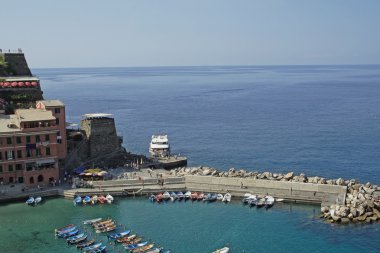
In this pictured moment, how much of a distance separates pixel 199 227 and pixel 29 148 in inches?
1065

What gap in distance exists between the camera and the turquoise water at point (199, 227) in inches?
2095

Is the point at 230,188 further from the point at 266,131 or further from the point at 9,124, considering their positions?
the point at 266,131

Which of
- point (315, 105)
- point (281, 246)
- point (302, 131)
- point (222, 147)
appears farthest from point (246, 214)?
point (315, 105)

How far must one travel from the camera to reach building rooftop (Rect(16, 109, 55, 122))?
69562 millimetres

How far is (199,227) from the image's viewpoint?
58875 mm

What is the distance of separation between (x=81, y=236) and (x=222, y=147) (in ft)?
185

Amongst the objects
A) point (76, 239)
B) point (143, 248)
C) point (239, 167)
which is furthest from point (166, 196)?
point (239, 167)

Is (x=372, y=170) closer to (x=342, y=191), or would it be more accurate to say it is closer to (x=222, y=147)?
(x=342, y=191)

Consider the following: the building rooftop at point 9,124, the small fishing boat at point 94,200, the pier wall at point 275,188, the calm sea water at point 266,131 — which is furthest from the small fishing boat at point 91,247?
the calm sea water at point 266,131

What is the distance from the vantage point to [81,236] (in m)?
54.8

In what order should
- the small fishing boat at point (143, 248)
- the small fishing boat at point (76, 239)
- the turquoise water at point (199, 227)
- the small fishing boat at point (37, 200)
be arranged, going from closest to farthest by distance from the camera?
the small fishing boat at point (143, 248)
the turquoise water at point (199, 227)
the small fishing boat at point (76, 239)
the small fishing boat at point (37, 200)

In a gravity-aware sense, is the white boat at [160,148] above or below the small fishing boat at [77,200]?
above

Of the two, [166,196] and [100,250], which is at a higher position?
[166,196]

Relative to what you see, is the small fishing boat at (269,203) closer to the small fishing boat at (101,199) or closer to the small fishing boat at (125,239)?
the small fishing boat at (125,239)
